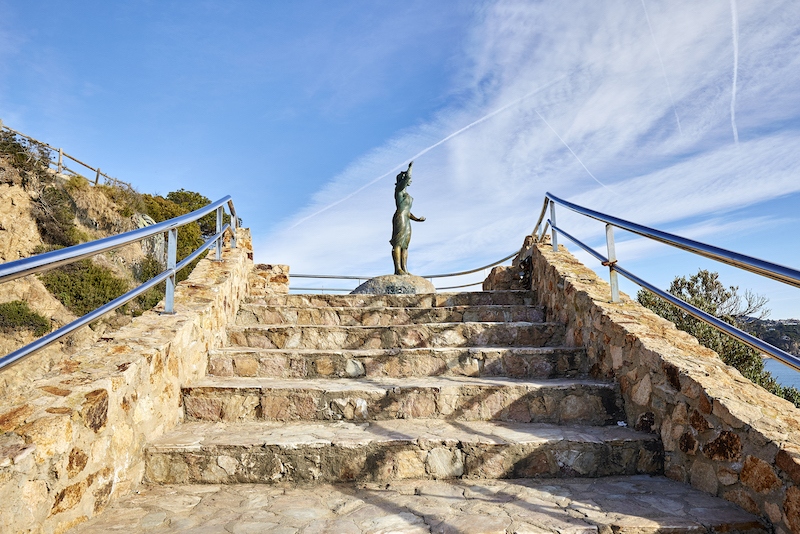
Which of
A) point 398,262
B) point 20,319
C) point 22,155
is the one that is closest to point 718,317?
point 398,262

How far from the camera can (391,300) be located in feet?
14.5

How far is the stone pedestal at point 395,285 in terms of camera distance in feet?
20.8

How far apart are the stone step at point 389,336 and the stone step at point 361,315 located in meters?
0.40

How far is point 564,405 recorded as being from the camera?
2580 millimetres

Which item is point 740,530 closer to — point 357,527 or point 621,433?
point 621,433

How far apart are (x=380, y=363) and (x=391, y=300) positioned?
4.84 ft

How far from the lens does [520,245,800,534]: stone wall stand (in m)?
1.65

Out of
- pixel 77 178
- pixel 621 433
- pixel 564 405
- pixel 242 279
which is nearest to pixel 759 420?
pixel 621 433

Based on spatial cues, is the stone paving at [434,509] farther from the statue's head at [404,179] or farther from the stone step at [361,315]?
the statue's head at [404,179]

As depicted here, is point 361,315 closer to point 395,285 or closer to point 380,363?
point 380,363

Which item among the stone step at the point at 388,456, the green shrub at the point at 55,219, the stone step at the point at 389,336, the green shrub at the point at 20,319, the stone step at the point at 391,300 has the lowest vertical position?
the stone step at the point at 388,456

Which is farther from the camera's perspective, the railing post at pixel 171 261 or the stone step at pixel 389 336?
the stone step at pixel 389 336

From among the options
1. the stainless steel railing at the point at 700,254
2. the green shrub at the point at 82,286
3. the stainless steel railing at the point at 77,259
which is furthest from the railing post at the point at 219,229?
the green shrub at the point at 82,286

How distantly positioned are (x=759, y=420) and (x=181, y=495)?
2.45 metres
